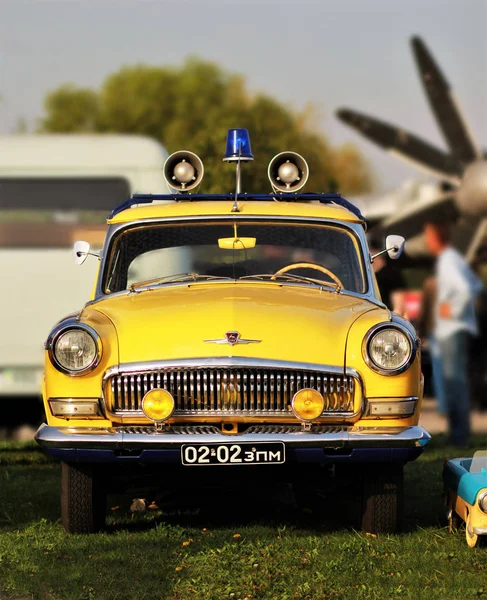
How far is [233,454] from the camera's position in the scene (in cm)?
626

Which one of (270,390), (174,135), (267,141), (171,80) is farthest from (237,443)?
(171,80)

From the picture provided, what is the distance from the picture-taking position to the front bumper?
6297 millimetres

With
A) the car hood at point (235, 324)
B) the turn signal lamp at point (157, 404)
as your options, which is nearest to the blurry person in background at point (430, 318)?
the car hood at point (235, 324)

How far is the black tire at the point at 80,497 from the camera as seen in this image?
21.8 ft

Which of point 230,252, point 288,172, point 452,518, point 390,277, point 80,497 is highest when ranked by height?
point 288,172

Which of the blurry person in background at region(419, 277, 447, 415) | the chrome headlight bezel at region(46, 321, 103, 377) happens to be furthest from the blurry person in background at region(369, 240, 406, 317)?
the chrome headlight bezel at region(46, 321, 103, 377)

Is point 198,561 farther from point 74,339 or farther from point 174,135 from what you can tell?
point 174,135

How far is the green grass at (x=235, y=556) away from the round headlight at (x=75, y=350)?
892 millimetres

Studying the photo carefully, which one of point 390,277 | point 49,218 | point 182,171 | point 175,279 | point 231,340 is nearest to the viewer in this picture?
point 231,340

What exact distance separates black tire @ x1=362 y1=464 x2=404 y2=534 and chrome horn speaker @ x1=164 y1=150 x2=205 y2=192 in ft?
8.36

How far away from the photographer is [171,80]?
230 ft

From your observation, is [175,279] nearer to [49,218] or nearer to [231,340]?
[231,340]

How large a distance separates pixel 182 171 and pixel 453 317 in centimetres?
490

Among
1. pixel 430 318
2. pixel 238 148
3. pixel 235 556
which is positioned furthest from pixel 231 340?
pixel 430 318
